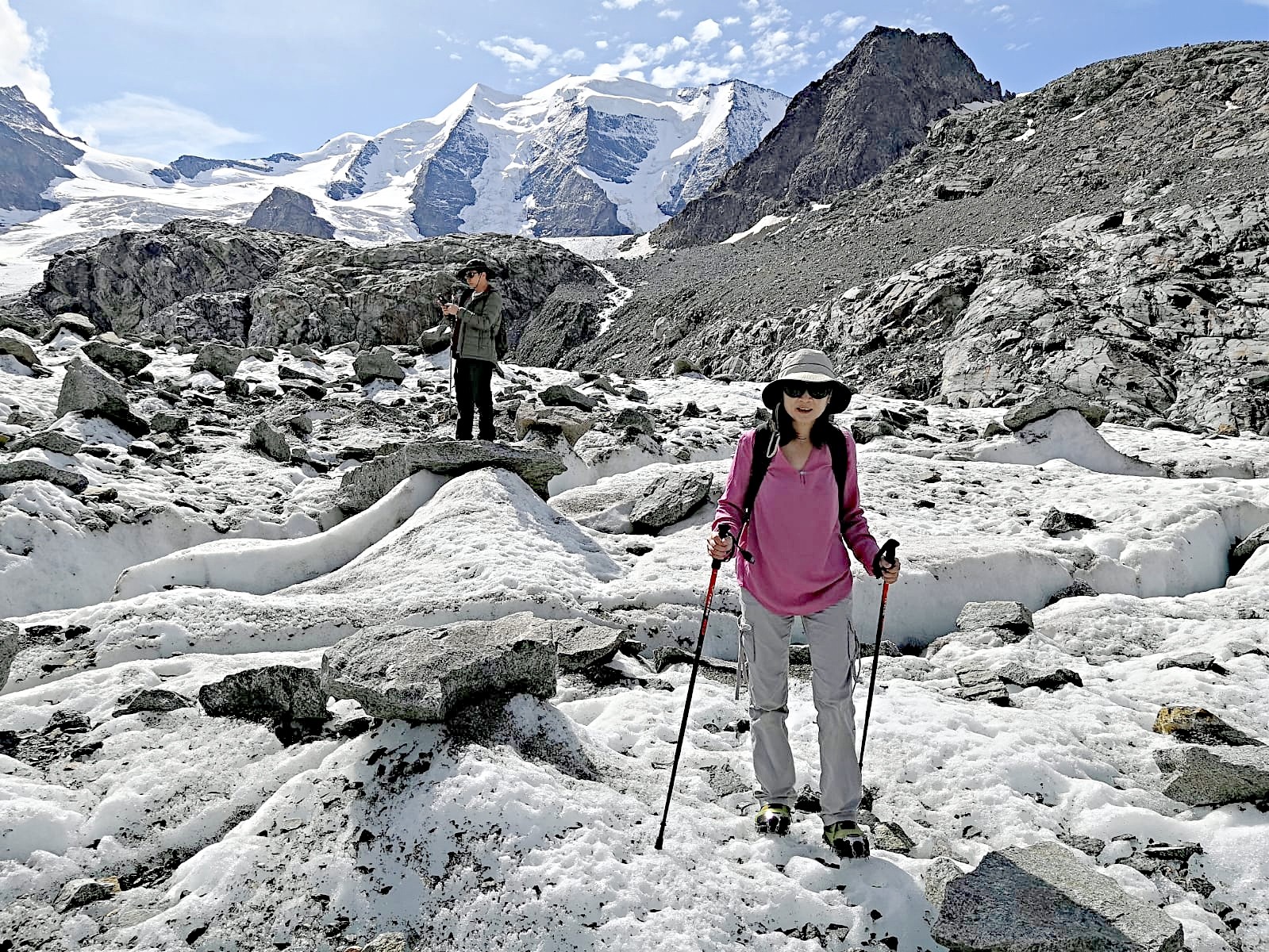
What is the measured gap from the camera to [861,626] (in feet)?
24.2

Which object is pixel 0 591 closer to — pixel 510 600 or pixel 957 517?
pixel 510 600

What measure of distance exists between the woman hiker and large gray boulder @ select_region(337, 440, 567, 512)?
223 inches

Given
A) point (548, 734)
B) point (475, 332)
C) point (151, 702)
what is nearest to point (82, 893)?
point (151, 702)

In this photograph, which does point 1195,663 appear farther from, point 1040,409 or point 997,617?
point 1040,409

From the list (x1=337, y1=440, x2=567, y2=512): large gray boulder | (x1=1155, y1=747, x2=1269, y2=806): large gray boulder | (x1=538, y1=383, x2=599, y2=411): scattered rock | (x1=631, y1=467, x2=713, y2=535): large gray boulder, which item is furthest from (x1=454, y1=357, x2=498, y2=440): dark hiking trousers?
(x1=1155, y1=747, x2=1269, y2=806): large gray boulder

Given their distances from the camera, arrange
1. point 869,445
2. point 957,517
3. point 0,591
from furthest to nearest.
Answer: point 869,445 < point 957,517 < point 0,591

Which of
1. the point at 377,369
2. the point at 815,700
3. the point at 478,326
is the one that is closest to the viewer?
the point at 815,700

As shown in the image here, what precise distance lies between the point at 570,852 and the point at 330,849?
117 cm

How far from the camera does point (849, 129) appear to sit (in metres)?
111

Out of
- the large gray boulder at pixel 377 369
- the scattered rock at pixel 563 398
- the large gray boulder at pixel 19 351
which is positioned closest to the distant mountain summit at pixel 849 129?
the large gray boulder at pixel 377 369

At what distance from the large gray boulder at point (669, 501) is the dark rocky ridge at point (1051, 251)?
595 inches

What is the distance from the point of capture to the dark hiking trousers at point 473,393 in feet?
34.1

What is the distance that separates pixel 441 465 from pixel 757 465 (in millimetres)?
6080

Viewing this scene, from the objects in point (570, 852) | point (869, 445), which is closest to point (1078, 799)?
point (570, 852)
